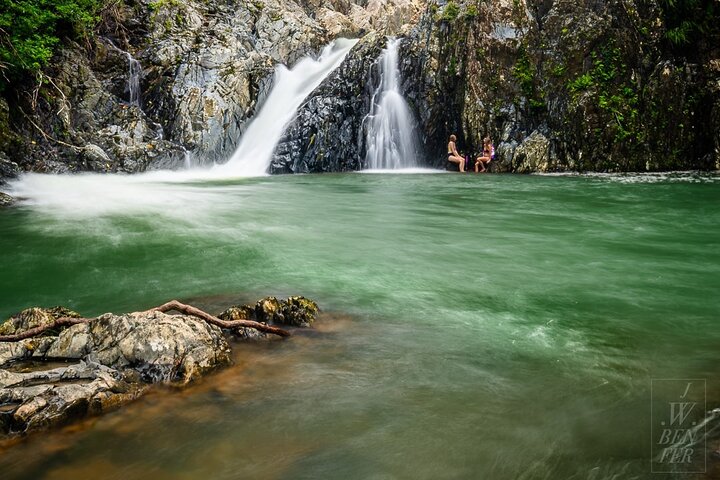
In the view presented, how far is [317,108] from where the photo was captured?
2005 centimetres

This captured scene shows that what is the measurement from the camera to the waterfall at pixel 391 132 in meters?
19.8

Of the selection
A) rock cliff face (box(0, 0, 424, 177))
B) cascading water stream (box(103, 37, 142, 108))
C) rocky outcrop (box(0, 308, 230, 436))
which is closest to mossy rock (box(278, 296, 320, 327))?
rocky outcrop (box(0, 308, 230, 436))

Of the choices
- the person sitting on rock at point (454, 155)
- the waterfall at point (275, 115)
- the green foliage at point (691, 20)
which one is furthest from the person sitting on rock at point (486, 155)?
the waterfall at point (275, 115)

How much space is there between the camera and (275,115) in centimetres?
2075

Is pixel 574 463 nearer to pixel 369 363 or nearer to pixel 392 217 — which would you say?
pixel 369 363

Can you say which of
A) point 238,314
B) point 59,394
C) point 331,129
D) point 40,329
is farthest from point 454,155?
point 59,394

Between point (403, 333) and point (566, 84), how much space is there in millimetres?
15937

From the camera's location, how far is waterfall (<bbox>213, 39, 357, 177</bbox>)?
64.0 ft

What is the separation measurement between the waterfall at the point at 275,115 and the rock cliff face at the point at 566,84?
4857mm

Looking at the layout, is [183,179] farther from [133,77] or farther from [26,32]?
[133,77]

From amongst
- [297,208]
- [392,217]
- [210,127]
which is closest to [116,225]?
[297,208]

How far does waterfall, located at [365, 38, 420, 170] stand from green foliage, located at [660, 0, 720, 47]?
9.25 m

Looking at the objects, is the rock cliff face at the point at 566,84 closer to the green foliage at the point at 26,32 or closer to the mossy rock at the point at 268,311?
the green foliage at the point at 26,32

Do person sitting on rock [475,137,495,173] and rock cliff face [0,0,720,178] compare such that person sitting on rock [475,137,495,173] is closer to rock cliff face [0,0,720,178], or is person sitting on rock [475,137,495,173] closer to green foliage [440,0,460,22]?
rock cliff face [0,0,720,178]
